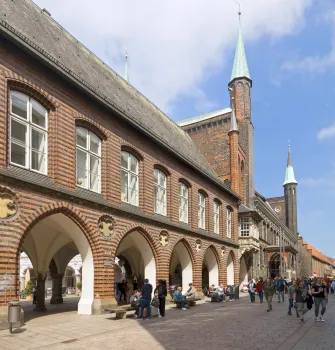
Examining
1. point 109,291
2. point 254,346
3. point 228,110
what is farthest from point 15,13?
point 228,110

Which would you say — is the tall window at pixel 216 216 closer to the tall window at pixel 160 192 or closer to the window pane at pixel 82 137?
the tall window at pixel 160 192

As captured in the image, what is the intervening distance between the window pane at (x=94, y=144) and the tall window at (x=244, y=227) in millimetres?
22162

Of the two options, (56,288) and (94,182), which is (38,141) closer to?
(94,182)

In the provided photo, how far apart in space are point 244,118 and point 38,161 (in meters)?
31.5

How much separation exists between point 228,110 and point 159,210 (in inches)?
865

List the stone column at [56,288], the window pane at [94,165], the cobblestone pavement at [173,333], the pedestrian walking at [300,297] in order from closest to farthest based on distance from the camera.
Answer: the cobblestone pavement at [173,333], the pedestrian walking at [300,297], the window pane at [94,165], the stone column at [56,288]

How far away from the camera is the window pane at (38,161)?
14.0 m

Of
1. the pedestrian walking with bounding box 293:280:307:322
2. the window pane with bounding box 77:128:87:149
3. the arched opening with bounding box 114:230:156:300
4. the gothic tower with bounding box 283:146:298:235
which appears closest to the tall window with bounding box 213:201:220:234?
the arched opening with bounding box 114:230:156:300

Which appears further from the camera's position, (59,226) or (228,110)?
(228,110)

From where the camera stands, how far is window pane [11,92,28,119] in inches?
523

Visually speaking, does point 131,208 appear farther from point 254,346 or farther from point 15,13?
point 254,346

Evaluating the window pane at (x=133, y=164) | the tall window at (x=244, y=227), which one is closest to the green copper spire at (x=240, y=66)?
the tall window at (x=244, y=227)

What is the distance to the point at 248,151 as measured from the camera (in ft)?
139

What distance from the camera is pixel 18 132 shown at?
1353cm
